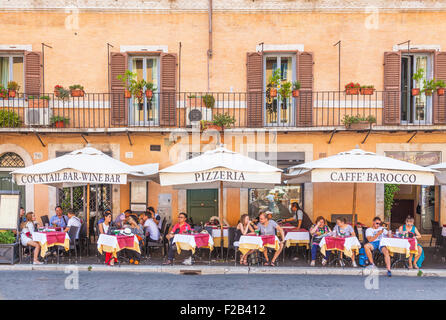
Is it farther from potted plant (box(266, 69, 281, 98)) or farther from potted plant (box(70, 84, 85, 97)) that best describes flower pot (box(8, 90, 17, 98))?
potted plant (box(266, 69, 281, 98))

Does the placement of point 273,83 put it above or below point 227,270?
above

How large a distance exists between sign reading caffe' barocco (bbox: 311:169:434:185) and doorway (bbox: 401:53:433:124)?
418 centimetres

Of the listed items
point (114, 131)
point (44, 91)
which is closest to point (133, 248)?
point (114, 131)

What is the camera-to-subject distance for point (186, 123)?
12562mm

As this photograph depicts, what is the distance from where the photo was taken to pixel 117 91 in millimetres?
12805

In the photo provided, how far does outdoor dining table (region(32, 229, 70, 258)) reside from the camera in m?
9.41

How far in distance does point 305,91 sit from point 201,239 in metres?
5.84

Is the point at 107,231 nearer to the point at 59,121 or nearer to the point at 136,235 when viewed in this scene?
the point at 136,235

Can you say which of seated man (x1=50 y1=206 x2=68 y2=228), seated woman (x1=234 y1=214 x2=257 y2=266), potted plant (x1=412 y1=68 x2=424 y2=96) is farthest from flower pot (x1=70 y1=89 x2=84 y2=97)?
potted plant (x1=412 y1=68 x2=424 y2=96)

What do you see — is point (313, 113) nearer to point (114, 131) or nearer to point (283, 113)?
point (283, 113)

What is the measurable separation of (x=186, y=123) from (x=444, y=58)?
8.12 m

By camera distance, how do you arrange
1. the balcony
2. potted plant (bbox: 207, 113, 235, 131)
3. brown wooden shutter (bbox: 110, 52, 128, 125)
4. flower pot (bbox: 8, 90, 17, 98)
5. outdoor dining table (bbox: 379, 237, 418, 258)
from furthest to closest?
brown wooden shutter (bbox: 110, 52, 128, 125) < the balcony < flower pot (bbox: 8, 90, 17, 98) < potted plant (bbox: 207, 113, 235, 131) < outdoor dining table (bbox: 379, 237, 418, 258)

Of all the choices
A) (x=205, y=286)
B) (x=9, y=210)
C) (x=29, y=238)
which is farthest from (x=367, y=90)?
(x=9, y=210)

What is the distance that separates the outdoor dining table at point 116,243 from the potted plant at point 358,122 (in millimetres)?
6955
